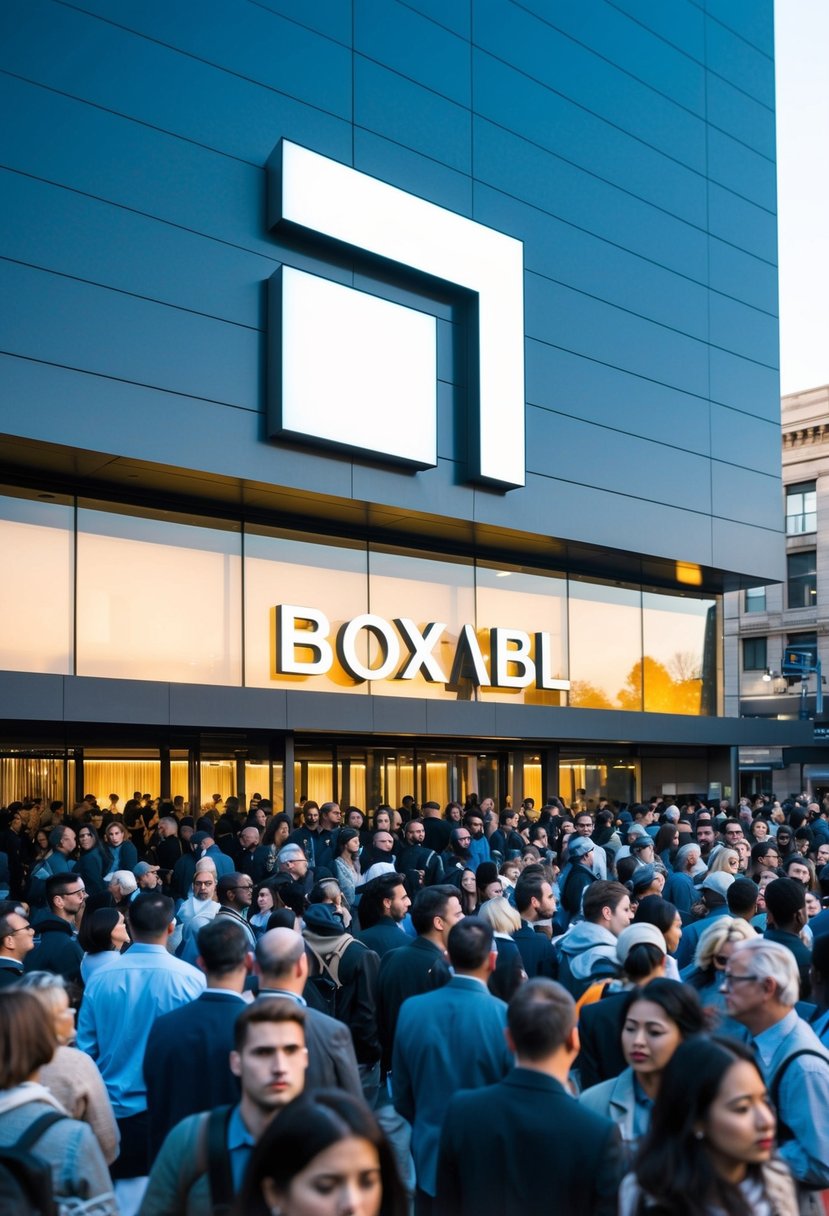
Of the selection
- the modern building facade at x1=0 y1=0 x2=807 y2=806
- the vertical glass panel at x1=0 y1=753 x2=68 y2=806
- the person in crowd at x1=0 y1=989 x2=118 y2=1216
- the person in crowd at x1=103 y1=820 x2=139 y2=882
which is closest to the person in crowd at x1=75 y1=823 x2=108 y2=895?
the person in crowd at x1=103 y1=820 x2=139 y2=882

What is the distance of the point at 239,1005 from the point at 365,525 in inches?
674

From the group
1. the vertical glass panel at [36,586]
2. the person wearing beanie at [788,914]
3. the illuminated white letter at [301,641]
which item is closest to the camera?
the person wearing beanie at [788,914]

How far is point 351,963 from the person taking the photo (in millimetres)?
7219

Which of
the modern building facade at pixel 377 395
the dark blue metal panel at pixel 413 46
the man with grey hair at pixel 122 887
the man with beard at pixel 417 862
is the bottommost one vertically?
the man with beard at pixel 417 862

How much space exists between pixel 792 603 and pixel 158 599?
4263 centimetres

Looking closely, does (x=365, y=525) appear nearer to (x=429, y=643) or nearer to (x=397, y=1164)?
(x=429, y=643)

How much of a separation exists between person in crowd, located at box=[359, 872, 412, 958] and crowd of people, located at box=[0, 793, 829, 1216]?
18 millimetres

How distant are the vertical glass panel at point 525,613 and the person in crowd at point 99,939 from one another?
16860mm

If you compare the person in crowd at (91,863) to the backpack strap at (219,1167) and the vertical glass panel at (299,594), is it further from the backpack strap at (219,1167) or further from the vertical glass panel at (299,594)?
the backpack strap at (219,1167)

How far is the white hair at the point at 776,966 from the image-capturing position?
173 inches

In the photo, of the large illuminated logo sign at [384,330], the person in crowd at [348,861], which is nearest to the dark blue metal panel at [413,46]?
the large illuminated logo sign at [384,330]

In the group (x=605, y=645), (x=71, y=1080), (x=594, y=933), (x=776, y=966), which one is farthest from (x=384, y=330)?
(x=71, y=1080)

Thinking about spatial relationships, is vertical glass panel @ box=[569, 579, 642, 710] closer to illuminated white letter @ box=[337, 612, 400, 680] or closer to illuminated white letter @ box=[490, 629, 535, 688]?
illuminated white letter @ box=[490, 629, 535, 688]

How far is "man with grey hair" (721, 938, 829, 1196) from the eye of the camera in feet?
13.3
